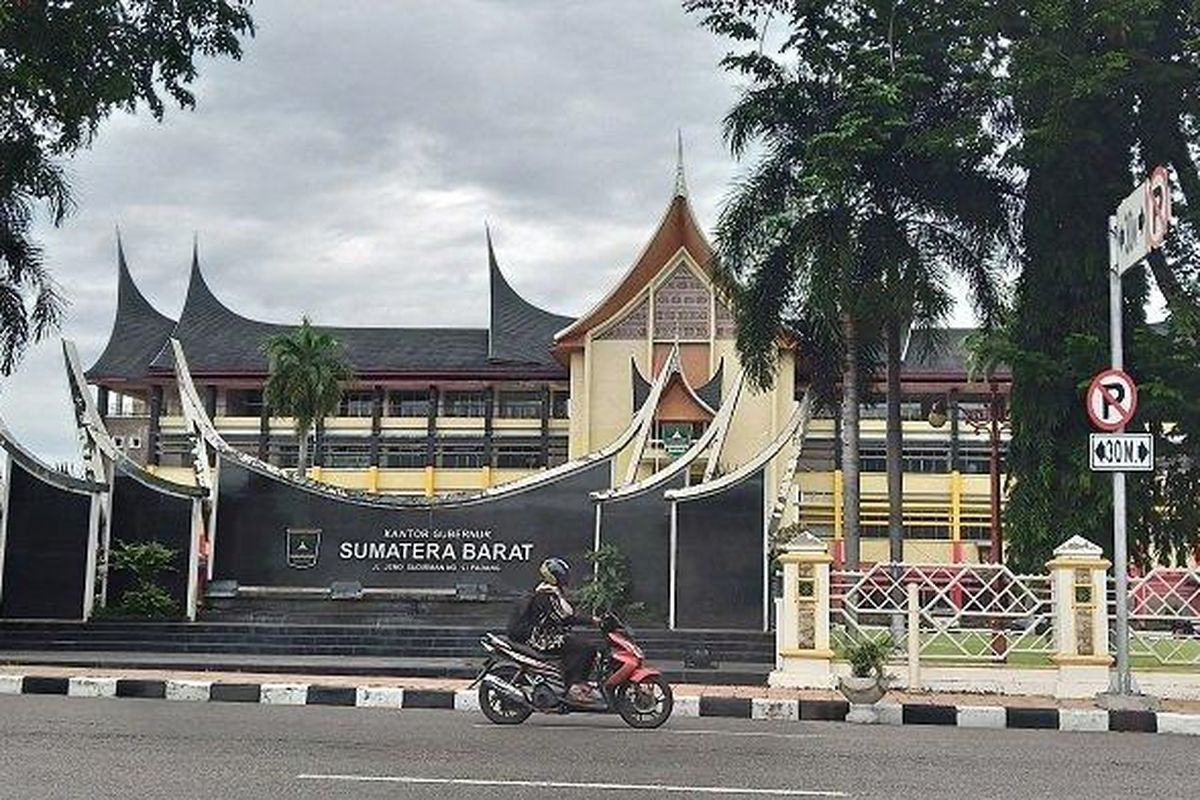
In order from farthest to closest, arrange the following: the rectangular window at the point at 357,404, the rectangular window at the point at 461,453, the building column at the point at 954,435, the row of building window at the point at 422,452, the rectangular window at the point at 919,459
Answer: the rectangular window at the point at 357,404 → the rectangular window at the point at 461,453 → the row of building window at the point at 422,452 → the rectangular window at the point at 919,459 → the building column at the point at 954,435

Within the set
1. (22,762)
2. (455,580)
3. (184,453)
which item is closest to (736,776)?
(22,762)

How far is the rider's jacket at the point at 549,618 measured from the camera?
9.55 meters

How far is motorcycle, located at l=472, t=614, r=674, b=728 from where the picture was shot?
937 cm

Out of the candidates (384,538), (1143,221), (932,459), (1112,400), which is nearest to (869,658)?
(1112,400)

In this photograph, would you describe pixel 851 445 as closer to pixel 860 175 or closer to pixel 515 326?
pixel 860 175

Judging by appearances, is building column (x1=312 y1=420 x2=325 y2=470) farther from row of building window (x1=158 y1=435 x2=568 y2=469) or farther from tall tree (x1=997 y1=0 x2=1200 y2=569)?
tall tree (x1=997 y1=0 x2=1200 y2=569)

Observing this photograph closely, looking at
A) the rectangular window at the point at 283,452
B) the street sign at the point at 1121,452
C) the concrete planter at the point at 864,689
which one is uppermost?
the rectangular window at the point at 283,452

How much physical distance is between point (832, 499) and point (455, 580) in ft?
82.9

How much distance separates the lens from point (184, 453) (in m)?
46.2

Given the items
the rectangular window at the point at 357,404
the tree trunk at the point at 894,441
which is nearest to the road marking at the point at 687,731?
the tree trunk at the point at 894,441

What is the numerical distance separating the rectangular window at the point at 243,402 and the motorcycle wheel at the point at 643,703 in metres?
40.2

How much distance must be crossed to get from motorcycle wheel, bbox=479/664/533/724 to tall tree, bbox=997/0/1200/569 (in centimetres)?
905

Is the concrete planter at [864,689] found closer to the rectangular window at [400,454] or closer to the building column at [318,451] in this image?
the building column at [318,451]

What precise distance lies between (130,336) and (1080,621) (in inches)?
1683
